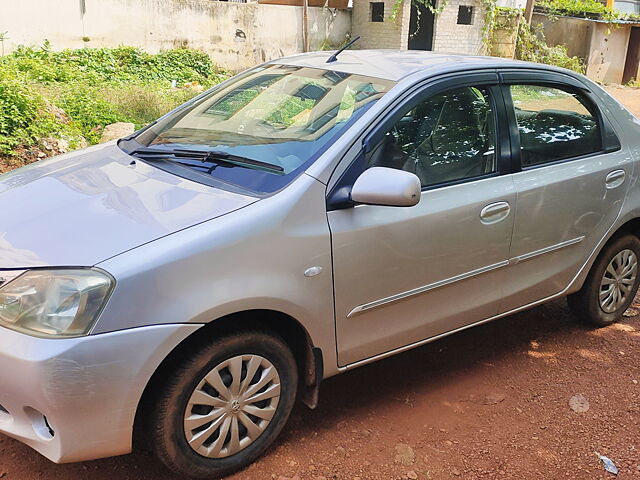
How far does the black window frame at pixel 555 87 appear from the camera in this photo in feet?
11.4

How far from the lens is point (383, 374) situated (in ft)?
12.1

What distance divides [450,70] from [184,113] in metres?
1.51

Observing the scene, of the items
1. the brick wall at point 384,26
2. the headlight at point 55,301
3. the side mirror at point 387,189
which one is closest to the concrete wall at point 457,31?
the brick wall at point 384,26

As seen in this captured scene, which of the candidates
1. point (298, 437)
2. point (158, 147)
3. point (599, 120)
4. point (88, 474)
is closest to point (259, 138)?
point (158, 147)

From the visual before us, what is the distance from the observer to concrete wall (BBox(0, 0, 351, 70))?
1226cm

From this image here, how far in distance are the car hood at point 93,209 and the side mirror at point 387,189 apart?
44cm

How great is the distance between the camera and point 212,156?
3041 mm

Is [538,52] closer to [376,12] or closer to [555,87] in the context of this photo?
[376,12]

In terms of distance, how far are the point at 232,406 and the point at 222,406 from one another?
46 mm

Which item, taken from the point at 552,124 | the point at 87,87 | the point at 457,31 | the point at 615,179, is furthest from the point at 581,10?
the point at 552,124

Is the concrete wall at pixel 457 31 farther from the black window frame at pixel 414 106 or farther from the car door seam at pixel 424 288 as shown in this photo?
the car door seam at pixel 424 288

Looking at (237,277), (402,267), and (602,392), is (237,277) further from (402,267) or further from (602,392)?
(602,392)

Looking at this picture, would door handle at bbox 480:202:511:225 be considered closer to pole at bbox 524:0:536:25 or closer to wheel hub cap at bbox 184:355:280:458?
wheel hub cap at bbox 184:355:280:458

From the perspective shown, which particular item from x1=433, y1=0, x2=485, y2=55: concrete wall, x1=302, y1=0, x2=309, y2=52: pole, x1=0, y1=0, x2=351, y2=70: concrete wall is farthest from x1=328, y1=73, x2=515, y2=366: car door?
x1=433, y1=0, x2=485, y2=55: concrete wall
